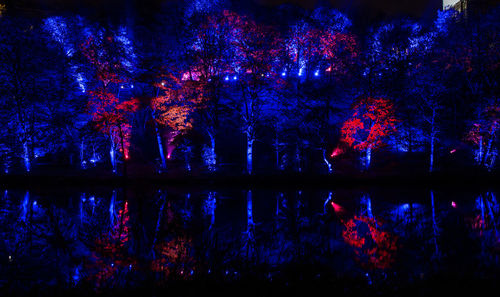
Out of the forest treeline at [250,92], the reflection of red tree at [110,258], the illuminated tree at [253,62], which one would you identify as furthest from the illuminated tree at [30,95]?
the reflection of red tree at [110,258]

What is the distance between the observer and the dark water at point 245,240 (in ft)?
21.2

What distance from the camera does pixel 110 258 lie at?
858 cm

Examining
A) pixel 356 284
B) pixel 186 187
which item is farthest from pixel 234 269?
pixel 186 187

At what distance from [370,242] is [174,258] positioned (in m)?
6.63

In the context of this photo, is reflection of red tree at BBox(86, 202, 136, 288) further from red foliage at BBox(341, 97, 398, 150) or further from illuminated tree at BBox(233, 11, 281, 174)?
red foliage at BBox(341, 97, 398, 150)

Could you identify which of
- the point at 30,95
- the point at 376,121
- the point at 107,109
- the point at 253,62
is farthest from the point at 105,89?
the point at 376,121

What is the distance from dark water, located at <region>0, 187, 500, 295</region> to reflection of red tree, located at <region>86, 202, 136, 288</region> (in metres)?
0.04

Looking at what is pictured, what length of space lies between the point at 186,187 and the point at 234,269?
17.4 metres

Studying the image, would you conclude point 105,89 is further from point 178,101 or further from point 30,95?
point 30,95

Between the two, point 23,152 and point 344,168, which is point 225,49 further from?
point 23,152

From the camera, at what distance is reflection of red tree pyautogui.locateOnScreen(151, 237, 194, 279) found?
245 inches

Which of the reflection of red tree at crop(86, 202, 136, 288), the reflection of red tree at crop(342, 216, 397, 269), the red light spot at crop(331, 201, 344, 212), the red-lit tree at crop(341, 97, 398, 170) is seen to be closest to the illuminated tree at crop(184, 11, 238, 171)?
the red-lit tree at crop(341, 97, 398, 170)

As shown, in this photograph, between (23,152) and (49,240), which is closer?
(49,240)

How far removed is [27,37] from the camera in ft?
92.2
